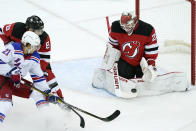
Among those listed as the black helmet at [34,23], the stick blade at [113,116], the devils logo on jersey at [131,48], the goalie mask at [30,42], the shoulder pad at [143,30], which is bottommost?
the stick blade at [113,116]

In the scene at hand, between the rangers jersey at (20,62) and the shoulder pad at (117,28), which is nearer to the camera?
the rangers jersey at (20,62)

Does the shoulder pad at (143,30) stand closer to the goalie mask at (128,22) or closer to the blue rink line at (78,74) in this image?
the goalie mask at (128,22)

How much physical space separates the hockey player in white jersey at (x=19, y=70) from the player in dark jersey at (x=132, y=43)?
826 millimetres

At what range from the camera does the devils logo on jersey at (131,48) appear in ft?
10.2

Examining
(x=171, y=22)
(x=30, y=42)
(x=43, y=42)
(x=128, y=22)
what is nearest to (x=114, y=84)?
(x=128, y=22)

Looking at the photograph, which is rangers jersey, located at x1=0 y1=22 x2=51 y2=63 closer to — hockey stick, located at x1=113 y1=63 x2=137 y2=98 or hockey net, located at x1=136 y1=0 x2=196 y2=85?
hockey stick, located at x1=113 y1=63 x2=137 y2=98

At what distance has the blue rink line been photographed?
334 centimetres

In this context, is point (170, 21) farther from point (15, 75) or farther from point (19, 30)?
point (15, 75)

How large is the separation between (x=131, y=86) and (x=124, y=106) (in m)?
0.19

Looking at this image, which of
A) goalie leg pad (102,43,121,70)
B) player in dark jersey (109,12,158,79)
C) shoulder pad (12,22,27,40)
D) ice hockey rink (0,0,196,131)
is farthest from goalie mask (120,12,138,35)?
shoulder pad (12,22,27,40)

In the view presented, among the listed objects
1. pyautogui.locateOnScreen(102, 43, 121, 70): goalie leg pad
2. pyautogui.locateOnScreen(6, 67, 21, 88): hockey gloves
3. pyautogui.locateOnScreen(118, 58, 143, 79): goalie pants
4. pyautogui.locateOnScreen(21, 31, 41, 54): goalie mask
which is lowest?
pyautogui.locateOnScreen(118, 58, 143, 79): goalie pants

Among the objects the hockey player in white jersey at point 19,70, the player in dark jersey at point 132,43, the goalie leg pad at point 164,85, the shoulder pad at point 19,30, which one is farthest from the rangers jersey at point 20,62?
the goalie leg pad at point 164,85

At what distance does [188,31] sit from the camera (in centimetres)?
385

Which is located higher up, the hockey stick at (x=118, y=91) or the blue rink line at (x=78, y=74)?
the hockey stick at (x=118, y=91)
